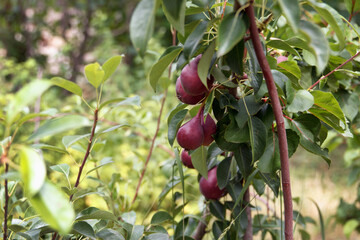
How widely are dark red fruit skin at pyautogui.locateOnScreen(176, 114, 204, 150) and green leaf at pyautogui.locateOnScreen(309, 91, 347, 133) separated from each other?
0.16 meters

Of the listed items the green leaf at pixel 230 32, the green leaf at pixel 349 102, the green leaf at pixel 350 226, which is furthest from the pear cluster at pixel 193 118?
the green leaf at pixel 350 226

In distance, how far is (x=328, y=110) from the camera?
502 mm

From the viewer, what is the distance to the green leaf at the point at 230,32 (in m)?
0.36

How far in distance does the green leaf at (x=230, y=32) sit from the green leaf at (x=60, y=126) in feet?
0.47

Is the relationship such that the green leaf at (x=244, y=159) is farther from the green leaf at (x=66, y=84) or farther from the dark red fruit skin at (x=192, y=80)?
the green leaf at (x=66, y=84)

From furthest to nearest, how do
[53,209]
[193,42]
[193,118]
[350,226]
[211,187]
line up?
[350,226]
[211,187]
[193,118]
[193,42]
[53,209]

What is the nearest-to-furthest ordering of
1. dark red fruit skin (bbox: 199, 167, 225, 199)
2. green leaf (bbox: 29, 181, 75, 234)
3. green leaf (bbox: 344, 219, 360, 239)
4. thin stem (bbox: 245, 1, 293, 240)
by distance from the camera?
green leaf (bbox: 29, 181, 75, 234)
thin stem (bbox: 245, 1, 293, 240)
dark red fruit skin (bbox: 199, 167, 225, 199)
green leaf (bbox: 344, 219, 360, 239)

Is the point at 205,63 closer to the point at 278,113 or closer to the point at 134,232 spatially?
the point at 278,113

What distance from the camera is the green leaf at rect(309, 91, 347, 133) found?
19.4 inches

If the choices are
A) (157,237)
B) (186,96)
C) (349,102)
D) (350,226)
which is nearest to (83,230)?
(157,237)

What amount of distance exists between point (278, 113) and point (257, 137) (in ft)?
0.15

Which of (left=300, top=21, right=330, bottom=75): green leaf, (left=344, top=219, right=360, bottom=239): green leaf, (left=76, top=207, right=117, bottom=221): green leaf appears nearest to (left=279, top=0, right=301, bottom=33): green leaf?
(left=300, top=21, right=330, bottom=75): green leaf

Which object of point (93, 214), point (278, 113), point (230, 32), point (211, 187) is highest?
point (230, 32)

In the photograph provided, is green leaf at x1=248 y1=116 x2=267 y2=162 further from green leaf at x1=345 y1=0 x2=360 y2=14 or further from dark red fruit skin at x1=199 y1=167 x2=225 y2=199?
green leaf at x1=345 y1=0 x2=360 y2=14
